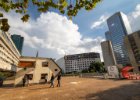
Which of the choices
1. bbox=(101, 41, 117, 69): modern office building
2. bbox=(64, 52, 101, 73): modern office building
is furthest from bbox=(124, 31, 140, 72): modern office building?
bbox=(64, 52, 101, 73): modern office building

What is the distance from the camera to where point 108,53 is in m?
103

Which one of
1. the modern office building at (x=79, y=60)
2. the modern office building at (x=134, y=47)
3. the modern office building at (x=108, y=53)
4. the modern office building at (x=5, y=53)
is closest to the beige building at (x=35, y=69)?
the modern office building at (x=5, y=53)

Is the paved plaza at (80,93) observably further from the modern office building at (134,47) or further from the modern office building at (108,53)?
the modern office building at (108,53)

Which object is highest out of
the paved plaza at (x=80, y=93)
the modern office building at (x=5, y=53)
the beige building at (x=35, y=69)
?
the modern office building at (x=5, y=53)

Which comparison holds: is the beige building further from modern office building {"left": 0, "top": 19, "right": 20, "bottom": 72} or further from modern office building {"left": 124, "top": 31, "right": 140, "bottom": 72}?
modern office building {"left": 124, "top": 31, "right": 140, "bottom": 72}

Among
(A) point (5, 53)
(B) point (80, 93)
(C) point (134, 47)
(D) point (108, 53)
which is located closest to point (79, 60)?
(D) point (108, 53)

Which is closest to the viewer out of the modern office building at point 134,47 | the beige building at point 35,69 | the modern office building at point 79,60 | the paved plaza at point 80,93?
the paved plaza at point 80,93

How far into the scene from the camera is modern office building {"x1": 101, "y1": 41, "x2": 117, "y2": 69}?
10131 cm

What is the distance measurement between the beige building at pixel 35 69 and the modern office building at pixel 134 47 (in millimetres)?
68811

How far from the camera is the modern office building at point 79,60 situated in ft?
542

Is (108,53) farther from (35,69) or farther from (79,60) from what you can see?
(35,69)

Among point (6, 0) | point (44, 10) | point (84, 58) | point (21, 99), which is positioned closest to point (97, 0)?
point (44, 10)

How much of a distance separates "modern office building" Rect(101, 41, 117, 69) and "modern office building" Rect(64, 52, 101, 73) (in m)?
59.2

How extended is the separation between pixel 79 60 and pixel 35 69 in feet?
489
